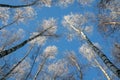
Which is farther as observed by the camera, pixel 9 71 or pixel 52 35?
pixel 52 35

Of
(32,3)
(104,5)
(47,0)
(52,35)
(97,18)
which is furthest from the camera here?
(52,35)

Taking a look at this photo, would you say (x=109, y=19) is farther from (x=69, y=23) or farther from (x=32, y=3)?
(x=69, y=23)

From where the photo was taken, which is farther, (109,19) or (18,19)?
(18,19)

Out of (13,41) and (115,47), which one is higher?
(115,47)

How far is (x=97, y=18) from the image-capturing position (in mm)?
10672

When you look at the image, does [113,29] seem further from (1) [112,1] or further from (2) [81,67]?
(2) [81,67]

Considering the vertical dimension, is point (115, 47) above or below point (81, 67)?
above

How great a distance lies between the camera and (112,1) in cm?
994

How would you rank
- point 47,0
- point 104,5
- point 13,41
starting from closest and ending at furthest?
point 104,5 < point 47,0 < point 13,41

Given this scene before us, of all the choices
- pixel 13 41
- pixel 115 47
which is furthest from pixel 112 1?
pixel 13 41

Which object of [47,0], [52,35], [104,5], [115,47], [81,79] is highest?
[104,5]

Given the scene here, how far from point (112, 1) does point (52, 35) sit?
5.33m

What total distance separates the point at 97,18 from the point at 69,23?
201 inches

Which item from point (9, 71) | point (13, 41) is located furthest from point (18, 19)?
point (9, 71)
